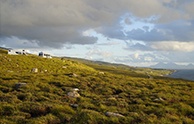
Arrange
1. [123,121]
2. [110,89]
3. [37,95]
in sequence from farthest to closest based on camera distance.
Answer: [110,89] → [37,95] → [123,121]

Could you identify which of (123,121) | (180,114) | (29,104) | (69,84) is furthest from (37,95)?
(180,114)

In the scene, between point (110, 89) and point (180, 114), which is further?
point (110, 89)

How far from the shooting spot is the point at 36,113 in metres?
16.6

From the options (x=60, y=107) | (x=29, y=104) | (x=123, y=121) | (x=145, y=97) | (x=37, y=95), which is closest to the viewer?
(x=123, y=121)

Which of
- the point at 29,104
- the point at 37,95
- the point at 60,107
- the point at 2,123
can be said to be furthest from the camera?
the point at 37,95

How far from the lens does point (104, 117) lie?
50.0 feet

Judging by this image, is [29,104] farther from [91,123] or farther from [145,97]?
[145,97]

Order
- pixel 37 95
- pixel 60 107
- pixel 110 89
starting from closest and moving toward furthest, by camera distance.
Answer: pixel 60 107
pixel 37 95
pixel 110 89

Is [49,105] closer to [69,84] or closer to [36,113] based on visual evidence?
[36,113]

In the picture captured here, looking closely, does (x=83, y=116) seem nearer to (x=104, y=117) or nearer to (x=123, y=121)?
(x=104, y=117)

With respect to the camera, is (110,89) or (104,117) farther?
(110,89)

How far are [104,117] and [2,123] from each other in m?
6.02

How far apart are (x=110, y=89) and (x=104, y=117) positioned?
14.6 meters

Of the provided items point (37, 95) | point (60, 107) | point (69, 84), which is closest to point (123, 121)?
point (60, 107)
